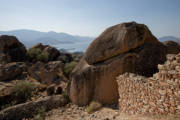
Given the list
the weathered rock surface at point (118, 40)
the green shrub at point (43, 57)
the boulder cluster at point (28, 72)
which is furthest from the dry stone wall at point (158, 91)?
the green shrub at point (43, 57)

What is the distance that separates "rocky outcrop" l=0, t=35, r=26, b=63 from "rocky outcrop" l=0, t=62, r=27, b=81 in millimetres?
4319

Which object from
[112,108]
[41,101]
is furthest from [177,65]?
[41,101]

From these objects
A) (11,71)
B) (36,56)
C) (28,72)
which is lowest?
(28,72)

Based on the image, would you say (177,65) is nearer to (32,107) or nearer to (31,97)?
(32,107)

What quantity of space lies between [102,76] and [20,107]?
227 inches

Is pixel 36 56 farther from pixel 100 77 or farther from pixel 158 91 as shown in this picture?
pixel 158 91

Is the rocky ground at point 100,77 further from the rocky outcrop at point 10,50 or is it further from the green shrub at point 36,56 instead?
the rocky outcrop at point 10,50

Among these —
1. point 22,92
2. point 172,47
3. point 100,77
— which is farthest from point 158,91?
point 22,92

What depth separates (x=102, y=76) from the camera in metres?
7.96

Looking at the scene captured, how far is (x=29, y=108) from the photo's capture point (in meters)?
8.22

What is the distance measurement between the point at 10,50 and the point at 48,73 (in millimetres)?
9795

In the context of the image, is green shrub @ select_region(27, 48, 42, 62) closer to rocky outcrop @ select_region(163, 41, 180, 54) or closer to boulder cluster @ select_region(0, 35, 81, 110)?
boulder cluster @ select_region(0, 35, 81, 110)

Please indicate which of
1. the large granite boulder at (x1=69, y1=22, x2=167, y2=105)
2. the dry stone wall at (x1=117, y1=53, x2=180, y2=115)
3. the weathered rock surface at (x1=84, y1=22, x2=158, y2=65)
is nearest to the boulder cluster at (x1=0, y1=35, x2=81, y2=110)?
the large granite boulder at (x1=69, y1=22, x2=167, y2=105)

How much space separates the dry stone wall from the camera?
11.4 feet
